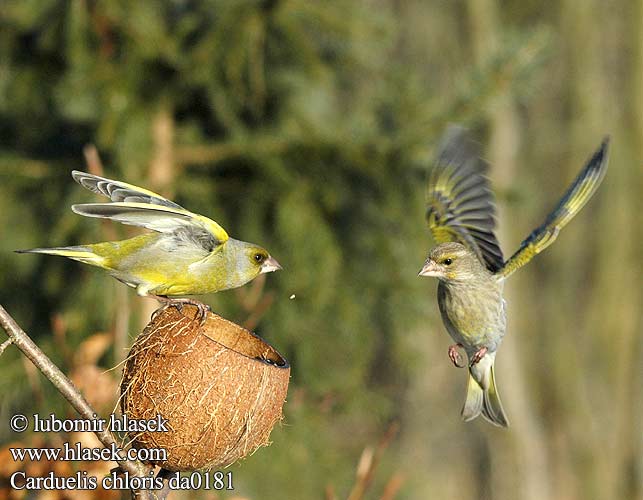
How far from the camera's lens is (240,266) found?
3.30 m

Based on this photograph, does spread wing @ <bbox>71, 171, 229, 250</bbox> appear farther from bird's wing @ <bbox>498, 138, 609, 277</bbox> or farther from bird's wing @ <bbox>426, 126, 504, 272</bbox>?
bird's wing @ <bbox>498, 138, 609, 277</bbox>

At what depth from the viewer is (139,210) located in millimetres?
2760

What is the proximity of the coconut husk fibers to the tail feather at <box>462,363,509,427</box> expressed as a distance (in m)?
0.82

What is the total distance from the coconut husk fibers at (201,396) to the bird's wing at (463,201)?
3.16 ft

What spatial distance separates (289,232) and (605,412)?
915 centimetres

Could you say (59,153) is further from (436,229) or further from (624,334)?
(624,334)

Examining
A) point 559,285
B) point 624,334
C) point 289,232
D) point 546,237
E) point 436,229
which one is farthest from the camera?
point 559,285

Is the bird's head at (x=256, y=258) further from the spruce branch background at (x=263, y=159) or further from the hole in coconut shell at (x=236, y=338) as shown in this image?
the spruce branch background at (x=263, y=159)

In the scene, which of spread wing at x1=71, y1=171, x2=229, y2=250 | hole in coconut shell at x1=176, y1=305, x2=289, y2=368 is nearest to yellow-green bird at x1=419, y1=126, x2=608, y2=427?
hole in coconut shell at x1=176, y1=305, x2=289, y2=368

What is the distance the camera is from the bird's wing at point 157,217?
2676 mm

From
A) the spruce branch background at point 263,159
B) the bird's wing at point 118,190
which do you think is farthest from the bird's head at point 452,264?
the spruce branch background at point 263,159

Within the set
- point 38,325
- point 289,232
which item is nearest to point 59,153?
point 38,325

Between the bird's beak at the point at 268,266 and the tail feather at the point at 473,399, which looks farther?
the bird's beak at the point at 268,266

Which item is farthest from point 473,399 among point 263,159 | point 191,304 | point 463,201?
point 263,159
